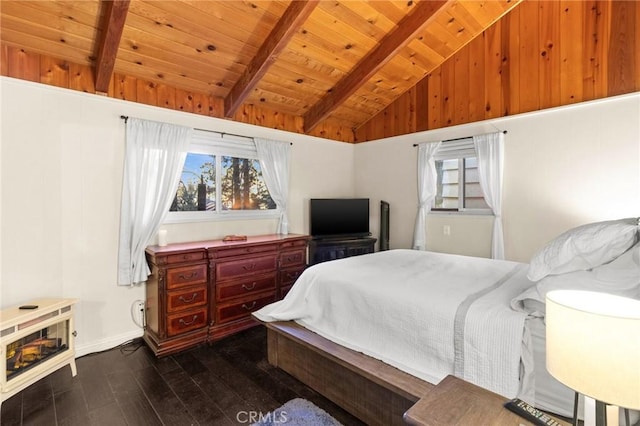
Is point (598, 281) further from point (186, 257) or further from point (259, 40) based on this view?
point (259, 40)

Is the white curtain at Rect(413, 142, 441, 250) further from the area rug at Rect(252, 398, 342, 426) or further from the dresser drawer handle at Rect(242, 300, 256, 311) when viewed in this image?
the area rug at Rect(252, 398, 342, 426)

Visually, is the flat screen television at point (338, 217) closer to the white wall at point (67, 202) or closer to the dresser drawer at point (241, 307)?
the dresser drawer at point (241, 307)

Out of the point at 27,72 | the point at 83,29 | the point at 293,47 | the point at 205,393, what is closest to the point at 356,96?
the point at 293,47

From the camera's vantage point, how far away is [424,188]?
4164 mm

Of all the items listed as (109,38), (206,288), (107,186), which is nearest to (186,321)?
(206,288)

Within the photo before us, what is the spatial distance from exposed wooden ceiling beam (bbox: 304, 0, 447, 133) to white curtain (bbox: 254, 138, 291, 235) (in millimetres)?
639

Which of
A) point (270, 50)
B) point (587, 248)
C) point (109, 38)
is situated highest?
point (270, 50)

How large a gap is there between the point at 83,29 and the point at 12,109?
2.73ft

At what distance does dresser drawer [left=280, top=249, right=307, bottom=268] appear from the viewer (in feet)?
11.7

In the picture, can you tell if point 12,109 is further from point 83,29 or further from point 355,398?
point 355,398

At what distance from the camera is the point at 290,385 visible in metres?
2.24

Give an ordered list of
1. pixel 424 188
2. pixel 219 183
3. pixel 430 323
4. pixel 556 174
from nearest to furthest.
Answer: pixel 430 323, pixel 556 174, pixel 219 183, pixel 424 188

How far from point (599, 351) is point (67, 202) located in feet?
11.3

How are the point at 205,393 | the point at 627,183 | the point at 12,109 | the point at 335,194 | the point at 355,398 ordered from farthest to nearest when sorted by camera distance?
the point at 335,194
the point at 627,183
the point at 12,109
the point at 205,393
the point at 355,398
